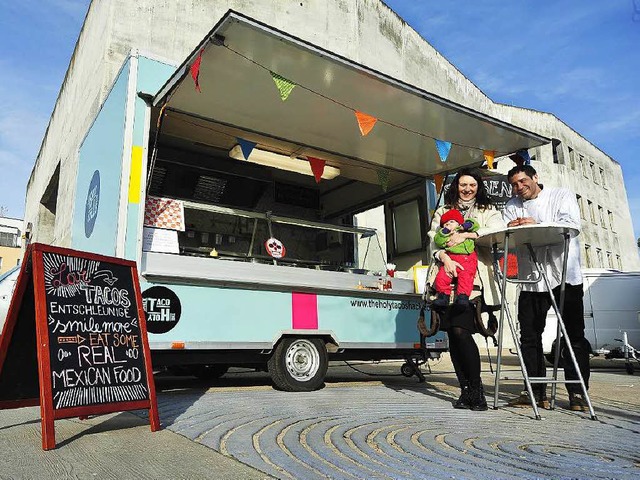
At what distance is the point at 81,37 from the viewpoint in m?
14.3

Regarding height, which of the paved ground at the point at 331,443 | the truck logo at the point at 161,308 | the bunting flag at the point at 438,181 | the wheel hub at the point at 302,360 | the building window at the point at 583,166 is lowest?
the paved ground at the point at 331,443

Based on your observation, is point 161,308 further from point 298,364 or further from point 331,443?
point 331,443

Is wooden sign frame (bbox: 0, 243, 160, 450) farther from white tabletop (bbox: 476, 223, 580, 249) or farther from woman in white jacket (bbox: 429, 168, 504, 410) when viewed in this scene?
white tabletop (bbox: 476, 223, 580, 249)

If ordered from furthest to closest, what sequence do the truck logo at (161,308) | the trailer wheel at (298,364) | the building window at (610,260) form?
the building window at (610,260) < the trailer wheel at (298,364) < the truck logo at (161,308)

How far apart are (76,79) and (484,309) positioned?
44.8 feet

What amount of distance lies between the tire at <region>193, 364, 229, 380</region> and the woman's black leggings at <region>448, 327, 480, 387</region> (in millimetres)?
3638

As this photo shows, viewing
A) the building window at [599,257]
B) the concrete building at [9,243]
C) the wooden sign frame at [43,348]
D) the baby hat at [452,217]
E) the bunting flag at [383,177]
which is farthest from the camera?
the concrete building at [9,243]

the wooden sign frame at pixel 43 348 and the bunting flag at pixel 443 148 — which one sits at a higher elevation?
the bunting flag at pixel 443 148

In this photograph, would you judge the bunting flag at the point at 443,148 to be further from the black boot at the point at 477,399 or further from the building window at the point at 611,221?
the building window at the point at 611,221

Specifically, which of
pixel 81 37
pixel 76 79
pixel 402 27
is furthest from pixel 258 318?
pixel 402 27

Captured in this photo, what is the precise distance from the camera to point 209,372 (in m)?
6.45

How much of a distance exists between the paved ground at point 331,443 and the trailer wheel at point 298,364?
1013 mm

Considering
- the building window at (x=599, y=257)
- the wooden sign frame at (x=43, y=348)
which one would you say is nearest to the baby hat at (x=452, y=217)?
the wooden sign frame at (x=43, y=348)

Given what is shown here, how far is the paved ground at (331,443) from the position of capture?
1.93 m
